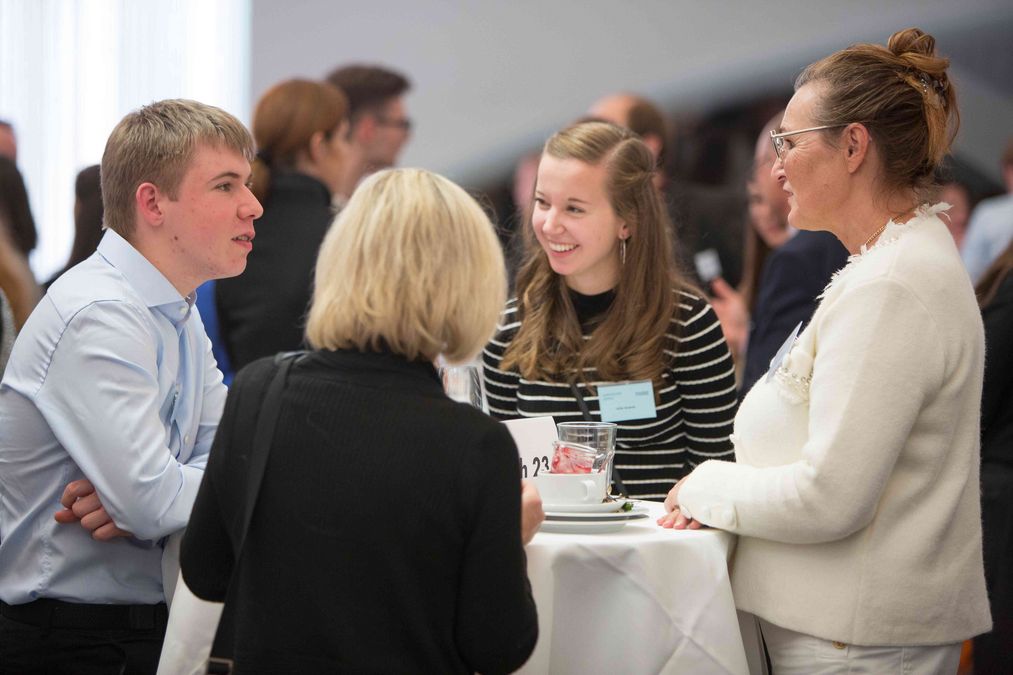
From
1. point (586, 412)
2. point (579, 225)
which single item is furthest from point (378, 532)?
point (579, 225)

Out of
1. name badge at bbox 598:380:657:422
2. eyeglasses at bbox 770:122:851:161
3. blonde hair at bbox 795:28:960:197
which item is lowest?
name badge at bbox 598:380:657:422

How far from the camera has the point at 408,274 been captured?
1528 millimetres

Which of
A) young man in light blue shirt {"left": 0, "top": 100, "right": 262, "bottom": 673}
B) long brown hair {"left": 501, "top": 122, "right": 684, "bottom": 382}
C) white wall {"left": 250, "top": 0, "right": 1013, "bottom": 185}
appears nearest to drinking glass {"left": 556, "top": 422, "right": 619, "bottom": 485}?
long brown hair {"left": 501, "top": 122, "right": 684, "bottom": 382}

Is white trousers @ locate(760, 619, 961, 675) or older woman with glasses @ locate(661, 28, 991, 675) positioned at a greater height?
older woman with glasses @ locate(661, 28, 991, 675)

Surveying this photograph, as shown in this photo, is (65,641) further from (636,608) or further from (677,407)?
(677,407)

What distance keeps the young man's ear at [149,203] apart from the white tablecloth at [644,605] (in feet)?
3.15

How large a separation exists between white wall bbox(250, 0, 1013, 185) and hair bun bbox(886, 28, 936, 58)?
4.26 metres

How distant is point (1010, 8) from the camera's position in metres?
6.70

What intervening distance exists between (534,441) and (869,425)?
67cm

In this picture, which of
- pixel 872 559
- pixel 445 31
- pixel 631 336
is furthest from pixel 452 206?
pixel 445 31

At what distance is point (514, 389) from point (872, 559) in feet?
3.65

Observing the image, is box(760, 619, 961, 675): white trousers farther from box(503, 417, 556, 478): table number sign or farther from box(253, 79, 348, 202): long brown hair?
box(253, 79, 348, 202): long brown hair

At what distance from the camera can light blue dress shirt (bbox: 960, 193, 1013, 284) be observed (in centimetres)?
643

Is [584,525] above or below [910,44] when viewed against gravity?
below
